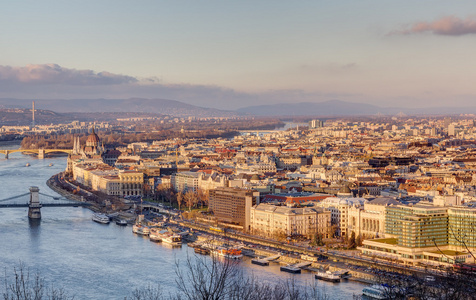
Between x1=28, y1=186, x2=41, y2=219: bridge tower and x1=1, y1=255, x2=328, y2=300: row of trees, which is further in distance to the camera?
x1=28, y1=186, x2=41, y2=219: bridge tower

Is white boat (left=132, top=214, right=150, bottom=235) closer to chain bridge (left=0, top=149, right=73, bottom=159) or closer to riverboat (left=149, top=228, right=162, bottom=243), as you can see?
riverboat (left=149, top=228, right=162, bottom=243)

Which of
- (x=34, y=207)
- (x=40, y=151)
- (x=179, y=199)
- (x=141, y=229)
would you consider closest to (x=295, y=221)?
(x=141, y=229)

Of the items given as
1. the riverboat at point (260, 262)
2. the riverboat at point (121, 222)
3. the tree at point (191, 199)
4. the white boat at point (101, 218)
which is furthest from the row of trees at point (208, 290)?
the tree at point (191, 199)

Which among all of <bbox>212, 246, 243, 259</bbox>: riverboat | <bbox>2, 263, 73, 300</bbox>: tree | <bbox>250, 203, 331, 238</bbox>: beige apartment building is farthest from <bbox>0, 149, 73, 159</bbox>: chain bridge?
<bbox>2, 263, 73, 300</bbox>: tree

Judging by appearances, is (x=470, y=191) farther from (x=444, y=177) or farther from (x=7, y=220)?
(x=7, y=220)

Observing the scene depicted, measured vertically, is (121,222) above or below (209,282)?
below

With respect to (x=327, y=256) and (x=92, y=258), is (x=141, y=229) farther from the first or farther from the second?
(x=327, y=256)

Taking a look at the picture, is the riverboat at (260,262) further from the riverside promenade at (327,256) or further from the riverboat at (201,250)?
the riverboat at (201,250)
